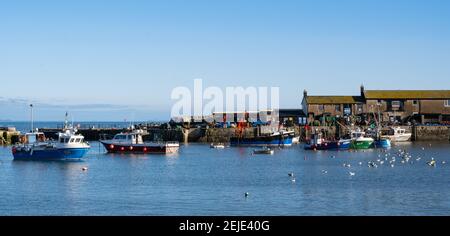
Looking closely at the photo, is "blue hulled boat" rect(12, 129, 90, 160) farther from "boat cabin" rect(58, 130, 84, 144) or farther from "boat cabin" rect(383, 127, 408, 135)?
"boat cabin" rect(383, 127, 408, 135)

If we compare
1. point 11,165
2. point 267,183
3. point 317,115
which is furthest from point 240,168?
point 317,115

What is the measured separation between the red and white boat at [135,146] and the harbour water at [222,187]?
1062 cm

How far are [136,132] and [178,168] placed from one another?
2459 centimetres

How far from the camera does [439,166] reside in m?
57.2

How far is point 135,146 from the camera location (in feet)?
254

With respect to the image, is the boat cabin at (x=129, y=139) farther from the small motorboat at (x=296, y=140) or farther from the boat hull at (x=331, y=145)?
the small motorboat at (x=296, y=140)

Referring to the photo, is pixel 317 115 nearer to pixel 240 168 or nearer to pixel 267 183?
pixel 240 168

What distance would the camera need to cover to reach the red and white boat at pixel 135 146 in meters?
77.2

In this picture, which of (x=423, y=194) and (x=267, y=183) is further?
(x=267, y=183)

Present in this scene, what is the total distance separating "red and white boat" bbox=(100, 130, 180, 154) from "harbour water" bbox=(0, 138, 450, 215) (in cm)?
1062

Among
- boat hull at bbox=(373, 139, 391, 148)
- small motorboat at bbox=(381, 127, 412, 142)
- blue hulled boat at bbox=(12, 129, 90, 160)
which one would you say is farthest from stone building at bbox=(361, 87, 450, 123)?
blue hulled boat at bbox=(12, 129, 90, 160)

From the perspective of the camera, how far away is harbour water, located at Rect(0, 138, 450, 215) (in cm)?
3259
